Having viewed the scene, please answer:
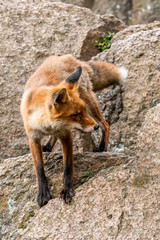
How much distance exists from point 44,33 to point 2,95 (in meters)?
1.93

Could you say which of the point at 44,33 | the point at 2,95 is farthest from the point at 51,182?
the point at 44,33

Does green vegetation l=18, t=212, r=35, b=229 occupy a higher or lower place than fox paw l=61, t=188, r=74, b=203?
lower

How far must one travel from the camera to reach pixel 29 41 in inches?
276

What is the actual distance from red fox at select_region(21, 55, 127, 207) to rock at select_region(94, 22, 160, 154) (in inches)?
29.3

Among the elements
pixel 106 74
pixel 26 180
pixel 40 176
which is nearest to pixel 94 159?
pixel 40 176

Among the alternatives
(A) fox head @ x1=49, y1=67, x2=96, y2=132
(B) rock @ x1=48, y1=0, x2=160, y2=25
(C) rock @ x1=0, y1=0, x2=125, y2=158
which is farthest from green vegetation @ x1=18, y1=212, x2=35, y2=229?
(B) rock @ x1=48, y1=0, x2=160, y2=25

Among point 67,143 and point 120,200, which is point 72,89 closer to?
point 67,143

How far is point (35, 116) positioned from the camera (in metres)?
4.09

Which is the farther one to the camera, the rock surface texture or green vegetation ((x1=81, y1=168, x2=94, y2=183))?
Answer: green vegetation ((x1=81, y1=168, x2=94, y2=183))

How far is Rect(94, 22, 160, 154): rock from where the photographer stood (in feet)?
18.0

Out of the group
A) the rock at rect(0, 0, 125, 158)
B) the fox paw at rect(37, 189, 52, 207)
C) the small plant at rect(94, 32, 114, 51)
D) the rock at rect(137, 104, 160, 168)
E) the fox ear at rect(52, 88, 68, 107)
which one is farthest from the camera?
the small plant at rect(94, 32, 114, 51)

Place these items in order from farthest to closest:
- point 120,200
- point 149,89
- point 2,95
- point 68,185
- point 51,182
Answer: point 2,95 → point 149,89 → point 51,182 → point 68,185 → point 120,200

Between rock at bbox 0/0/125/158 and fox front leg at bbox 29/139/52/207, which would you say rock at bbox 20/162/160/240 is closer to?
fox front leg at bbox 29/139/52/207

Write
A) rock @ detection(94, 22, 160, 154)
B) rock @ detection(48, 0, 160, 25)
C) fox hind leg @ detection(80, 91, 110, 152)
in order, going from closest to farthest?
fox hind leg @ detection(80, 91, 110, 152) → rock @ detection(94, 22, 160, 154) → rock @ detection(48, 0, 160, 25)
